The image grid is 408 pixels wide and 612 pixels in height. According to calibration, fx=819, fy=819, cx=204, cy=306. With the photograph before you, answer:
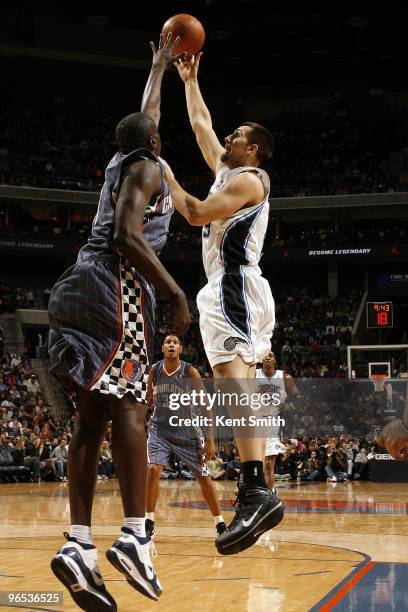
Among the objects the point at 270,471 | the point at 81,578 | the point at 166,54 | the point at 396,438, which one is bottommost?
the point at 270,471

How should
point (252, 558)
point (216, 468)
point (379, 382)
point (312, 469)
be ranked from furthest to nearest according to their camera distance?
point (379, 382) → point (216, 468) → point (312, 469) → point (252, 558)

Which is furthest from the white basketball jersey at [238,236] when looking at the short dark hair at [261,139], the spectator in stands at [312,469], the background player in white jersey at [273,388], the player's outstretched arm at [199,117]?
the spectator in stands at [312,469]

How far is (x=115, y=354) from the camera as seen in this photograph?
366 cm

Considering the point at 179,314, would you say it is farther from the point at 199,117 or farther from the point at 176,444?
the point at 176,444

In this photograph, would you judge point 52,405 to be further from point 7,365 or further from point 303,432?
point 303,432

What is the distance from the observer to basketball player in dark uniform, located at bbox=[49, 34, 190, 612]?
3.54 m

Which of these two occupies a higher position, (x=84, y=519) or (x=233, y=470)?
(x=84, y=519)

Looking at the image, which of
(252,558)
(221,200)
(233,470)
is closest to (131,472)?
(221,200)

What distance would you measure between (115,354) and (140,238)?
0.53 meters

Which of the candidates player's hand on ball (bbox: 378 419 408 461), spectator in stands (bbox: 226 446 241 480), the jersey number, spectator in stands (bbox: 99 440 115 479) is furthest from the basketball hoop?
player's hand on ball (bbox: 378 419 408 461)

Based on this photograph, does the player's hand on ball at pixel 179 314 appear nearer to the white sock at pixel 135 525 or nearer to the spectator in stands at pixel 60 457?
the white sock at pixel 135 525

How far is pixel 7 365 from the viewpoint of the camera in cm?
2597

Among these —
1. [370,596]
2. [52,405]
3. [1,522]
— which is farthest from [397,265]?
[370,596]

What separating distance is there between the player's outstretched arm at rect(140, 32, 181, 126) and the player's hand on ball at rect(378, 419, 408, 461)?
6.40 ft
